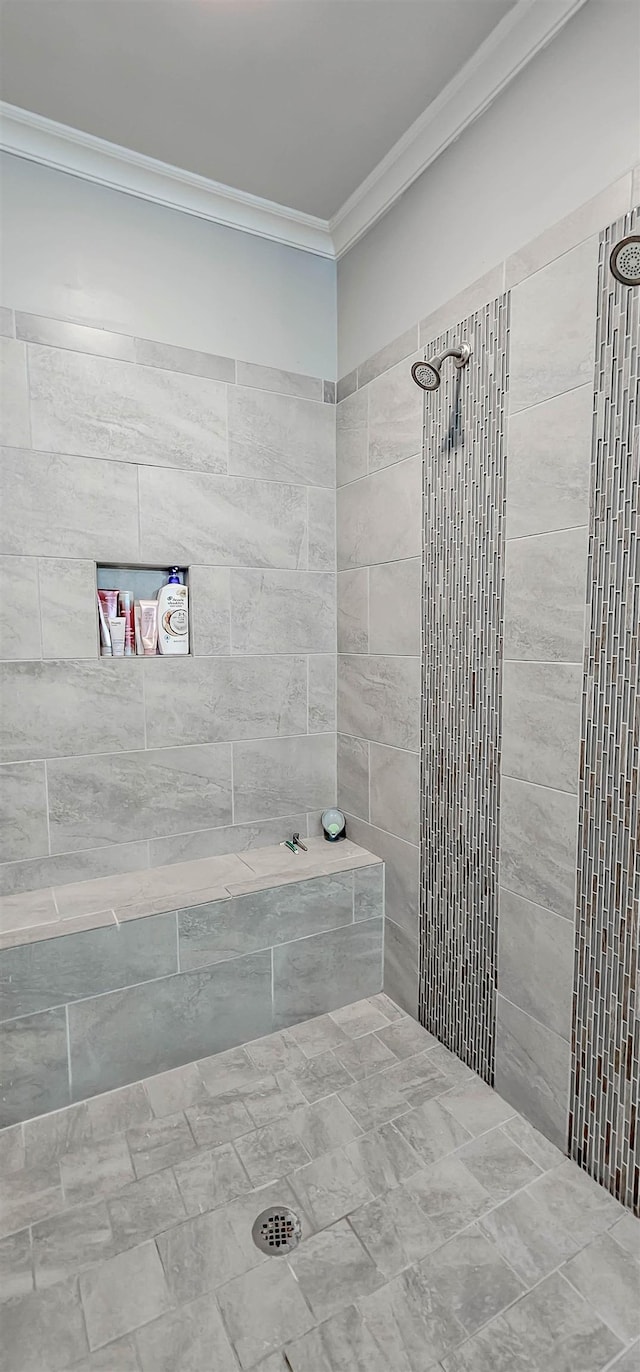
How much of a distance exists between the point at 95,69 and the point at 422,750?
186 centimetres

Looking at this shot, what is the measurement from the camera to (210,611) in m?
1.96

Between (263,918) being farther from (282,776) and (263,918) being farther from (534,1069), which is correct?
(534,1069)

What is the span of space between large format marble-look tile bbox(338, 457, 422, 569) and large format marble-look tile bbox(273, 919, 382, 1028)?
117 centimetres

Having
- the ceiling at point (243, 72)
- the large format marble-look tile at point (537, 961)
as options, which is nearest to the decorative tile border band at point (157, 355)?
the ceiling at point (243, 72)

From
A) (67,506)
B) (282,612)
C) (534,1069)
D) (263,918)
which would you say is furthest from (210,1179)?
(67,506)

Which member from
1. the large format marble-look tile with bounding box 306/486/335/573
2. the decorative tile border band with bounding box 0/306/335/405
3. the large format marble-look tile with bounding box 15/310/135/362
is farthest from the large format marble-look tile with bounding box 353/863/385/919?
the large format marble-look tile with bounding box 15/310/135/362

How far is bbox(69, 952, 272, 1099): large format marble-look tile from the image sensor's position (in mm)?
1583

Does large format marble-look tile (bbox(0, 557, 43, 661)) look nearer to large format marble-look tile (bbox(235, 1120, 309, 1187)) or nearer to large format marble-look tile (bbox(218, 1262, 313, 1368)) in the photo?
large format marble-look tile (bbox(235, 1120, 309, 1187))

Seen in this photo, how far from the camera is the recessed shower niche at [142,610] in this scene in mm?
1852

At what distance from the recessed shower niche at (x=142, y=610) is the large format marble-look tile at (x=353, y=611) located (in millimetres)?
531

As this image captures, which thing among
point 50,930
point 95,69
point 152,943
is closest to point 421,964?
point 152,943

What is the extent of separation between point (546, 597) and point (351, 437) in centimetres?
102

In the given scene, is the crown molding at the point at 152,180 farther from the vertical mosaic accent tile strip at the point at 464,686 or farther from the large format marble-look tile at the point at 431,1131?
the large format marble-look tile at the point at 431,1131

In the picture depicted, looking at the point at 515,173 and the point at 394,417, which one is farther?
the point at 394,417
